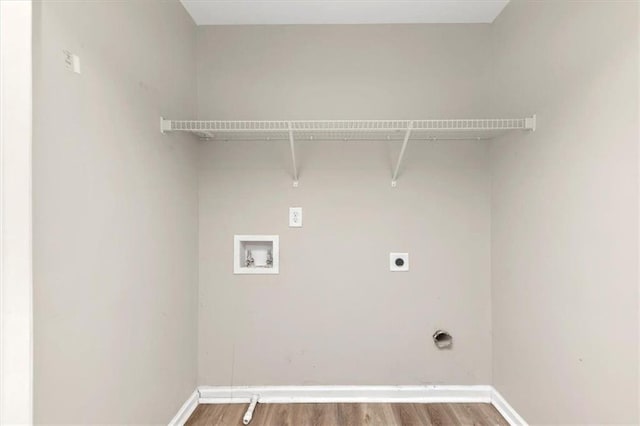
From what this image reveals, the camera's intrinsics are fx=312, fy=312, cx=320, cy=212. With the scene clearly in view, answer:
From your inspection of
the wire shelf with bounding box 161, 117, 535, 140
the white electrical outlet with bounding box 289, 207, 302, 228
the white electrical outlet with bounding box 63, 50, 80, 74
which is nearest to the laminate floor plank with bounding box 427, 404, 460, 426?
the white electrical outlet with bounding box 289, 207, 302, 228

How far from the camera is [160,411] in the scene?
1511 millimetres

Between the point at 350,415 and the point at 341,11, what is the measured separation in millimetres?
2301

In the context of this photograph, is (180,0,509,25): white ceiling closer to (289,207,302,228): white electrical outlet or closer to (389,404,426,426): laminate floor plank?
(289,207,302,228): white electrical outlet

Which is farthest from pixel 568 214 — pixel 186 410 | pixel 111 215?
pixel 186 410

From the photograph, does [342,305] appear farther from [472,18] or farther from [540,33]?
[472,18]

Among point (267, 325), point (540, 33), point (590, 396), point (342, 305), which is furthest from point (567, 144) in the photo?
point (267, 325)

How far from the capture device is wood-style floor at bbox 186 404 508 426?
1.71 m

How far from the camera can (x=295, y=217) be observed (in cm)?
191

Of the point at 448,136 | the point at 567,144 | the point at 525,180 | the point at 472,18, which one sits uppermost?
the point at 472,18

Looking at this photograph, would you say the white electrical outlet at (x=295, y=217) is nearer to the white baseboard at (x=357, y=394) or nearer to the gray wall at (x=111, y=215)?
the gray wall at (x=111, y=215)

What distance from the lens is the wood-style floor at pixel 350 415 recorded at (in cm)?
171

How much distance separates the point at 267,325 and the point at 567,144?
1777 millimetres

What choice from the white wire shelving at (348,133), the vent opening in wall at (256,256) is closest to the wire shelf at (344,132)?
the white wire shelving at (348,133)

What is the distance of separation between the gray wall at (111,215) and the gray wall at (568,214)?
180cm
